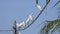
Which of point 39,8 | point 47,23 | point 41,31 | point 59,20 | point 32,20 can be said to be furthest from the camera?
point 41,31

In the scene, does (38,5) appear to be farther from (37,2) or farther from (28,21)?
(28,21)

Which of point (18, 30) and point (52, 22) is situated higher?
point (52, 22)

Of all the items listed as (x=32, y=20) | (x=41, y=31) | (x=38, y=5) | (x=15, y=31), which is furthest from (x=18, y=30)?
(x=41, y=31)

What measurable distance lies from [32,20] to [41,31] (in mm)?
1480

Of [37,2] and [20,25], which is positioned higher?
[37,2]

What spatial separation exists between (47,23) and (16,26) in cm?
119

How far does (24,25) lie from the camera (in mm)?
1885

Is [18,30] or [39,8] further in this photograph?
[18,30]

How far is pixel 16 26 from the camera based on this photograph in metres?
1.88

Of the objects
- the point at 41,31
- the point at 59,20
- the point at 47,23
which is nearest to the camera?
the point at 59,20

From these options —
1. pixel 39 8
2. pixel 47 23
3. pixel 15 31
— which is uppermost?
pixel 47 23

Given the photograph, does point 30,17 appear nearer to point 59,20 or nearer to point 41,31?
point 59,20

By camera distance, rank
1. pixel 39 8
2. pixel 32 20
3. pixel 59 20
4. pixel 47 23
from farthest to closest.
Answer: pixel 47 23 < pixel 59 20 < pixel 32 20 < pixel 39 8

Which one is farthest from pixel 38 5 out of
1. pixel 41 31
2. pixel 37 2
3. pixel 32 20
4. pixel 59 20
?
pixel 41 31
